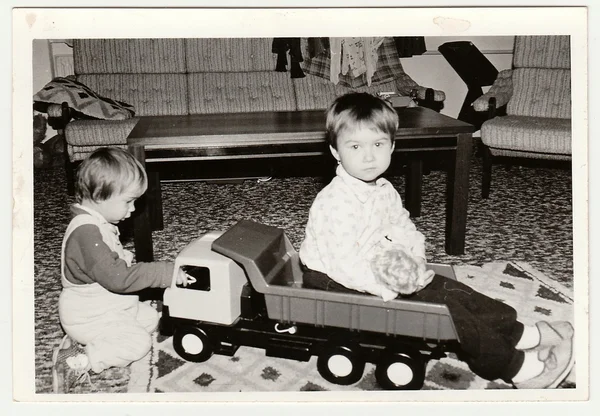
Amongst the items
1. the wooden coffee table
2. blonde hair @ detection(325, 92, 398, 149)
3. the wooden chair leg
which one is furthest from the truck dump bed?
the wooden chair leg

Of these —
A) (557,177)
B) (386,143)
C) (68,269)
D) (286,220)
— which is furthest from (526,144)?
(68,269)

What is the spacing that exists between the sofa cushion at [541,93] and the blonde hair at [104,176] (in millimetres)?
2334

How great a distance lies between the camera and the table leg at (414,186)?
100 inches

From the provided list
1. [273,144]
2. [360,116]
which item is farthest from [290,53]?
[360,116]

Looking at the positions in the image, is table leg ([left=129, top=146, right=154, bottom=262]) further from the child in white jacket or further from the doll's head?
the doll's head

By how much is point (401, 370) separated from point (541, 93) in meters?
2.24

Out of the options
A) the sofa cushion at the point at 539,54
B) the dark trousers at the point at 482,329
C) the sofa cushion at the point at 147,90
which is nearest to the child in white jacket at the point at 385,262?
the dark trousers at the point at 482,329

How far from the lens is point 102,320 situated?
1.46 meters

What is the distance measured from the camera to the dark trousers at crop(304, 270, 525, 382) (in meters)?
1.27

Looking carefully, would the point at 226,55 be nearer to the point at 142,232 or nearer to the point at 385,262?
the point at 142,232

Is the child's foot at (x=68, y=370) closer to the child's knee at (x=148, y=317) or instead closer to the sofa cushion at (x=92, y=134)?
the child's knee at (x=148, y=317)

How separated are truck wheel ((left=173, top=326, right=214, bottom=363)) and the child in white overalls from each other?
0.09 metres

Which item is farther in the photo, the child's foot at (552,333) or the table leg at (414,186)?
the table leg at (414,186)

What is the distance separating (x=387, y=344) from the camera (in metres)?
1.32
